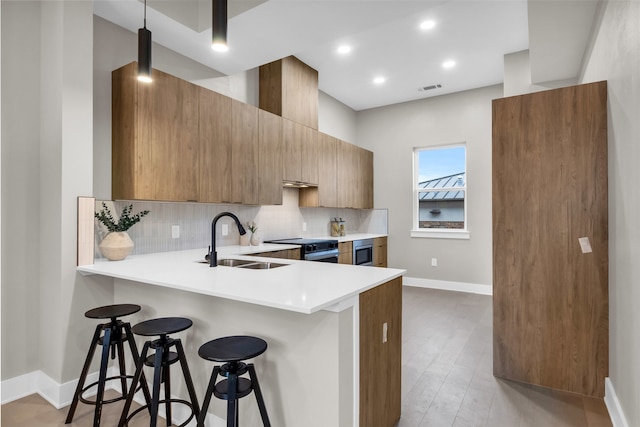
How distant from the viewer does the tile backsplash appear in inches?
122

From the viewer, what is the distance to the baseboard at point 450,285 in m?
5.39

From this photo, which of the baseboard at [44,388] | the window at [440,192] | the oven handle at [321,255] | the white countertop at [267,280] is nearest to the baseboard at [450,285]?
the window at [440,192]

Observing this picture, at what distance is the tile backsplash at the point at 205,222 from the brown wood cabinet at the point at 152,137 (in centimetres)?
38

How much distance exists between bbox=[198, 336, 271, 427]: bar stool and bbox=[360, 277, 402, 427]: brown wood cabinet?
500 mm

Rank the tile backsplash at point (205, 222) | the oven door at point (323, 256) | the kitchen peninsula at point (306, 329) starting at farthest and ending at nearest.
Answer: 1. the oven door at point (323, 256)
2. the tile backsplash at point (205, 222)
3. the kitchen peninsula at point (306, 329)

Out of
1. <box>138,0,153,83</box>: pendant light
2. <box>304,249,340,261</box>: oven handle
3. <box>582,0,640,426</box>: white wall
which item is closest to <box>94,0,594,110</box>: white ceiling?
<box>138,0,153,83</box>: pendant light

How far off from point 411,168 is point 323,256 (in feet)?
8.36

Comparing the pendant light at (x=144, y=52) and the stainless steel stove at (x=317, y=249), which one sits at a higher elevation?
the pendant light at (x=144, y=52)

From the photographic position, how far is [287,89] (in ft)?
14.0

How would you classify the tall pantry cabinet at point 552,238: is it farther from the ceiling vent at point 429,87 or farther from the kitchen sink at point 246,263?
the ceiling vent at point 429,87

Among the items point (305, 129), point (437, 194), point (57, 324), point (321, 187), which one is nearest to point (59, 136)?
point (57, 324)

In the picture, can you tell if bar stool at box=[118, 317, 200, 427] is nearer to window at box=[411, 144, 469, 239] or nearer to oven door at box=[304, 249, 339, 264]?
oven door at box=[304, 249, 339, 264]

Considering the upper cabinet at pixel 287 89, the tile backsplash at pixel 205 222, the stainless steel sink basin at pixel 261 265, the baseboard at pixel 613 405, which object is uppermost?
the upper cabinet at pixel 287 89

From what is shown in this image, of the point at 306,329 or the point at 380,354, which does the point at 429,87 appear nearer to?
the point at 380,354
